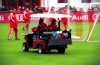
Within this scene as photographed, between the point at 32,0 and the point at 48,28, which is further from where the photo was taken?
the point at 32,0

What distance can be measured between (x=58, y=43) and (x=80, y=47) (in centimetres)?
305

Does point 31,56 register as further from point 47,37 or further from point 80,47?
point 80,47

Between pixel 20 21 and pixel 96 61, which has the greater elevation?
pixel 96 61

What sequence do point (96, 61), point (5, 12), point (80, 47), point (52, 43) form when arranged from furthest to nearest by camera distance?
1. point (5, 12)
2. point (80, 47)
3. point (52, 43)
4. point (96, 61)

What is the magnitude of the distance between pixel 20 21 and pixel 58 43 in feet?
79.0

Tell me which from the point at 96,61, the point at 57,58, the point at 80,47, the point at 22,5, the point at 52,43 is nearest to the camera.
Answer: the point at 96,61

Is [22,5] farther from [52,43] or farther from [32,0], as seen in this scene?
[52,43]

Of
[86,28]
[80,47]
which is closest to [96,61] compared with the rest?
[80,47]

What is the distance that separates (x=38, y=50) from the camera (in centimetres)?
1750

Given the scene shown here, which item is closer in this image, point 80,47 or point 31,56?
point 31,56

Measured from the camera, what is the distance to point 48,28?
56.9 feet

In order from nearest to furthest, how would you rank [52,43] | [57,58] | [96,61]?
1. [96,61]
2. [57,58]
3. [52,43]

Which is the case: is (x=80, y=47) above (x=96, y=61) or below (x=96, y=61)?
below

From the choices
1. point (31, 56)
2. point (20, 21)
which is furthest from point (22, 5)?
point (31, 56)
